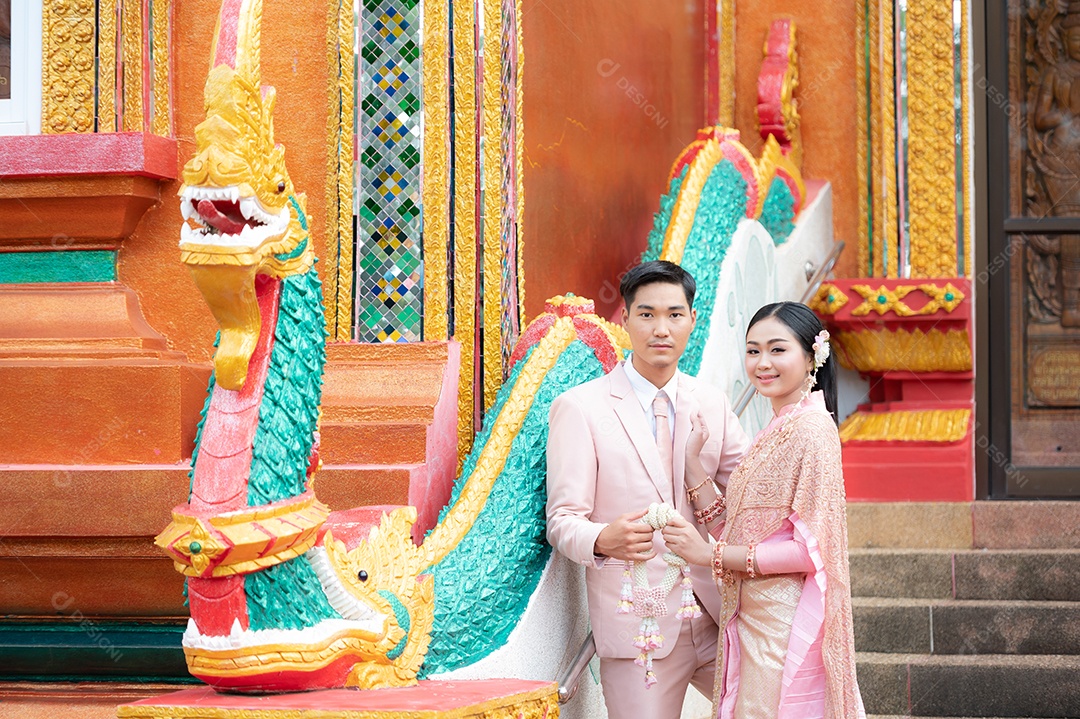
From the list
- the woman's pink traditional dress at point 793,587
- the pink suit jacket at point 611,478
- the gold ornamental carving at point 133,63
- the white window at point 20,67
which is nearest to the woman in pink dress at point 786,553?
the woman's pink traditional dress at point 793,587

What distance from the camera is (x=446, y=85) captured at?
406cm

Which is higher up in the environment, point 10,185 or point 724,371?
point 10,185

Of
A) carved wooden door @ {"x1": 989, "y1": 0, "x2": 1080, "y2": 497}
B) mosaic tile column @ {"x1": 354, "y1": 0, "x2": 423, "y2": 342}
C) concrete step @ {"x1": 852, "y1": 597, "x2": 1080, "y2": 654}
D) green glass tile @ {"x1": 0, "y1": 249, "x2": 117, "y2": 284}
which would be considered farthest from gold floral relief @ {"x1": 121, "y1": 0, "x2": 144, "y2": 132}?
carved wooden door @ {"x1": 989, "y1": 0, "x2": 1080, "y2": 497}

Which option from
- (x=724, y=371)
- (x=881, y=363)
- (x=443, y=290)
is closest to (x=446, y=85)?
(x=443, y=290)

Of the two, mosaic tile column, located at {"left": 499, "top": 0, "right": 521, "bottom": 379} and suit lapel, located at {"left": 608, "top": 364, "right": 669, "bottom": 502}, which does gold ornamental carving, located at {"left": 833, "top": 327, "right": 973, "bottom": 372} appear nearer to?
mosaic tile column, located at {"left": 499, "top": 0, "right": 521, "bottom": 379}

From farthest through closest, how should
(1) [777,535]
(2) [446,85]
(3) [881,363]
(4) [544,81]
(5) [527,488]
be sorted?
1. (3) [881,363]
2. (4) [544,81]
3. (2) [446,85]
4. (5) [527,488]
5. (1) [777,535]

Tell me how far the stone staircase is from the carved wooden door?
31.7 inches

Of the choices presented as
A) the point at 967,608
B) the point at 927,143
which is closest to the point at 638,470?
the point at 967,608

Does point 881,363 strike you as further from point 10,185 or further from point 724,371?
point 10,185

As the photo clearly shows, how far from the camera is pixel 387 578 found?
328cm

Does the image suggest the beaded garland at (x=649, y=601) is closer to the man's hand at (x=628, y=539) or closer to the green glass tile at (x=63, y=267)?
the man's hand at (x=628, y=539)

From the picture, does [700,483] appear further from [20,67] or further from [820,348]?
[20,67]

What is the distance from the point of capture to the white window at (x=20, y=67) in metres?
4.33

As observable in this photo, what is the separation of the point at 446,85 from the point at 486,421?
93 cm
